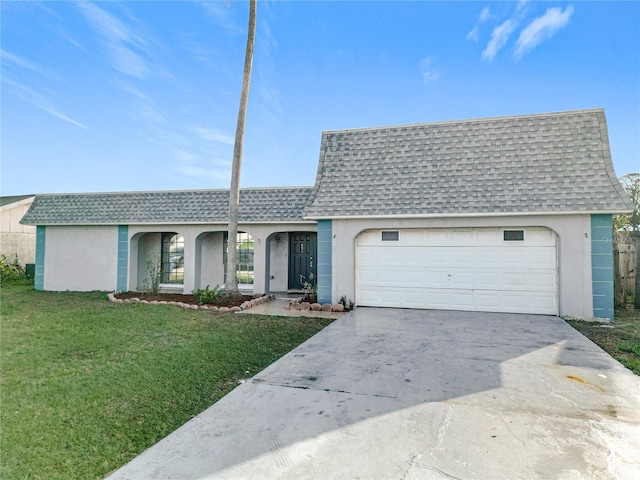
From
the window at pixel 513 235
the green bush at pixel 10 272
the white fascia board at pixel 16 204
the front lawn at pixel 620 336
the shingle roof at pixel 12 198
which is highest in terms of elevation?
the shingle roof at pixel 12 198

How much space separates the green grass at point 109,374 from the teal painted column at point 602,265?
21.5 feet

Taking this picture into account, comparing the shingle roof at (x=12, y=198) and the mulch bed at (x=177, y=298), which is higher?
the shingle roof at (x=12, y=198)

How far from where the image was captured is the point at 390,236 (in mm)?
10273

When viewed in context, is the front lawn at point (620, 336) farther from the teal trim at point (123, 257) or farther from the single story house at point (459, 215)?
the teal trim at point (123, 257)

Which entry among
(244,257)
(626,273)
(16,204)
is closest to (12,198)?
(16,204)

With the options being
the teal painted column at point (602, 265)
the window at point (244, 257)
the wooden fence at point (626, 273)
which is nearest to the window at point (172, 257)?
the window at point (244, 257)

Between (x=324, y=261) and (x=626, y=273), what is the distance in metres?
8.88

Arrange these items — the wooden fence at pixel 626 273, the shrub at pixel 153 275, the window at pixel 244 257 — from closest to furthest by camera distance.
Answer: the wooden fence at pixel 626 273 → the shrub at pixel 153 275 → the window at pixel 244 257

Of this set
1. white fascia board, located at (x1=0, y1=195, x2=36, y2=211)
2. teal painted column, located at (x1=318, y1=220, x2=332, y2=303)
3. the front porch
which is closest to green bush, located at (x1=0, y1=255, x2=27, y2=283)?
white fascia board, located at (x1=0, y1=195, x2=36, y2=211)

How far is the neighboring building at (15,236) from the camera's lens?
1950cm

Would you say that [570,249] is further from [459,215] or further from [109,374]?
[109,374]

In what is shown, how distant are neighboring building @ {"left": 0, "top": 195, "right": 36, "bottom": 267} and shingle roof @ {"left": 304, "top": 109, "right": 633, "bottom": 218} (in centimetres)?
1875

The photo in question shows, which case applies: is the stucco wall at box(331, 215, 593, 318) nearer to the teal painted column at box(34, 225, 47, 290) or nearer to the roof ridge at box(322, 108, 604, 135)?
the roof ridge at box(322, 108, 604, 135)

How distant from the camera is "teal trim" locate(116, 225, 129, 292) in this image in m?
13.5
